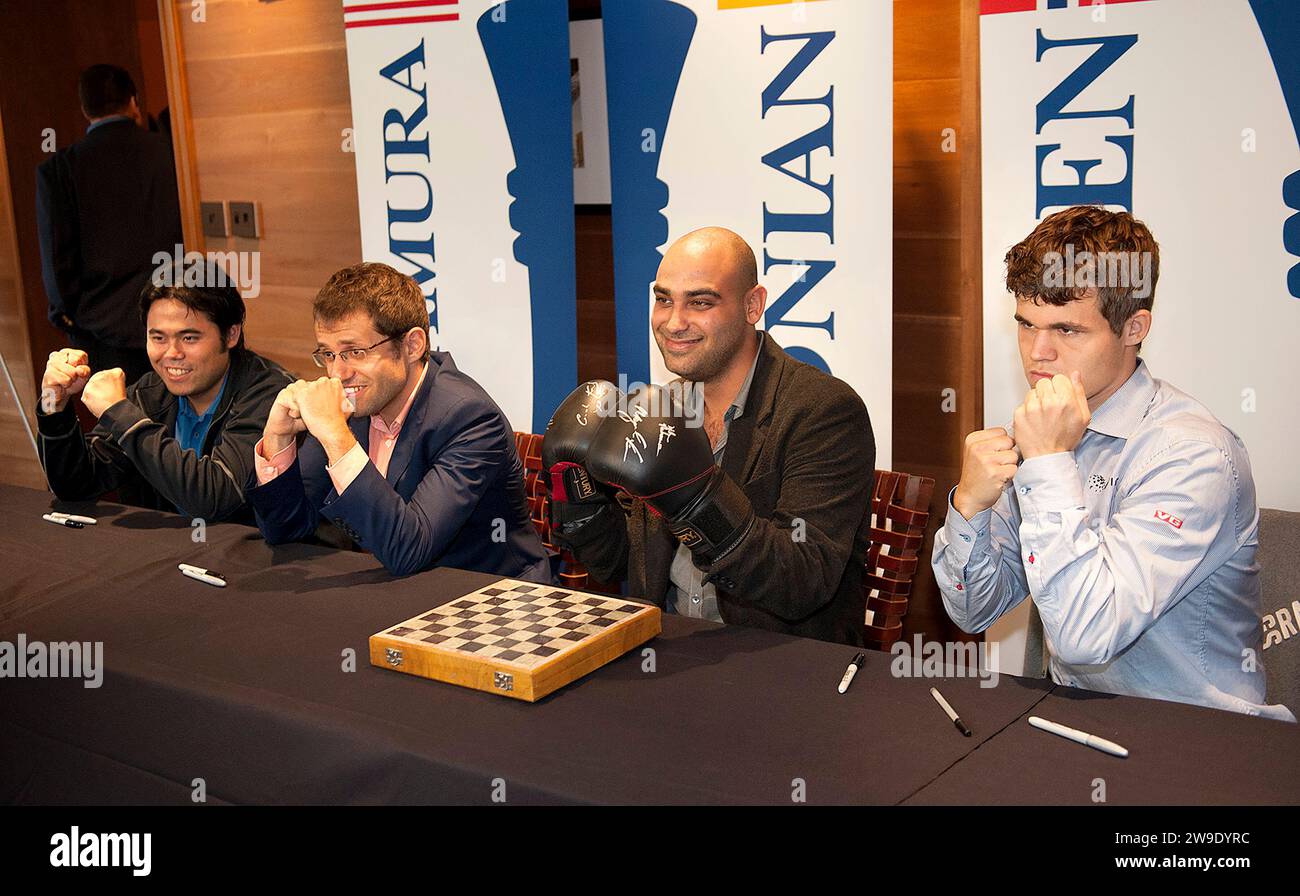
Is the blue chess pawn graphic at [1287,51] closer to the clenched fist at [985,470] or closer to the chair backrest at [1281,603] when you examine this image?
the chair backrest at [1281,603]

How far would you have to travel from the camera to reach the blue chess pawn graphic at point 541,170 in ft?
11.4

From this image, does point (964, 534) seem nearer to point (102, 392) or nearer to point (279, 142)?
point (102, 392)

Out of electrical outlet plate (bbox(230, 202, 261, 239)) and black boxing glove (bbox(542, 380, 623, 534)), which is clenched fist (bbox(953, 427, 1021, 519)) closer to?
black boxing glove (bbox(542, 380, 623, 534))

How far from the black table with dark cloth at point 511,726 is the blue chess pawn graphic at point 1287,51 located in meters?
1.39

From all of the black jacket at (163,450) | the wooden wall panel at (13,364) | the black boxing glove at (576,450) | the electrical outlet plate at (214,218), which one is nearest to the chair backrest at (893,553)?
the black boxing glove at (576,450)

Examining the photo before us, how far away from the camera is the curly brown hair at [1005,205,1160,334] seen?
1.79m

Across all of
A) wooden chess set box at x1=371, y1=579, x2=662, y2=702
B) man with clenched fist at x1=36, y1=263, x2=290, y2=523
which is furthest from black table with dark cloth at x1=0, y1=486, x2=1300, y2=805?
man with clenched fist at x1=36, y1=263, x2=290, y2=523

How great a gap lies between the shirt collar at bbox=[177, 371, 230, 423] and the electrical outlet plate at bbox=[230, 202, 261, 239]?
5.28ft

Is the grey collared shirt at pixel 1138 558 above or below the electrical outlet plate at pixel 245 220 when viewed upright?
below

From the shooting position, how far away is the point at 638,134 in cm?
328

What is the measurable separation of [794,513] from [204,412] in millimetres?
1571
